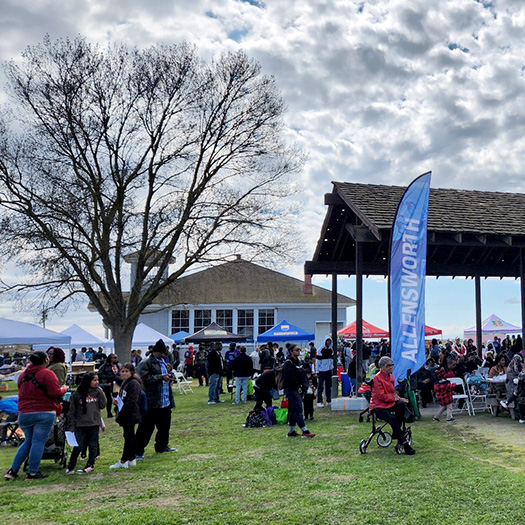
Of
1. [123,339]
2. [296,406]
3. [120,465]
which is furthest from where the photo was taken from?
[123,339]

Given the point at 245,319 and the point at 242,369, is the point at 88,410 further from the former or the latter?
the point at 245,319

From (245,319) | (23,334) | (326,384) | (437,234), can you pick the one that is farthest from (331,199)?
(245,319)

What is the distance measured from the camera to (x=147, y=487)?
289 inches

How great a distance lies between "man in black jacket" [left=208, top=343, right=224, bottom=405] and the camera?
1691 cm

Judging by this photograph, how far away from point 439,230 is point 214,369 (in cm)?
734

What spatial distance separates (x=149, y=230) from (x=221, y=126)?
16.6 ft

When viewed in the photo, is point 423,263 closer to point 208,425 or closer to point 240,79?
point 208,425

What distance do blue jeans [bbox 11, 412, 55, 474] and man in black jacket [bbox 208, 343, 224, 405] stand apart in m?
8.87

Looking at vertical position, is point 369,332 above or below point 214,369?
above

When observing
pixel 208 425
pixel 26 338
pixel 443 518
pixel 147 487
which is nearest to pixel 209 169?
pixel 26 338

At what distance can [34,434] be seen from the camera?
8.05m

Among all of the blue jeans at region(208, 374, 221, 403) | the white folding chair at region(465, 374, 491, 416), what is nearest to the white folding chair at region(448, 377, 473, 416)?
the white folding chair at region(465, 374, 491, 416)

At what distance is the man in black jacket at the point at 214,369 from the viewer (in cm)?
1691

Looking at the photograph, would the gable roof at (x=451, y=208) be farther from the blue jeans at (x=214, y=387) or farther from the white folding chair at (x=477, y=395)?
the blue jeans at (x=214, y=387)
